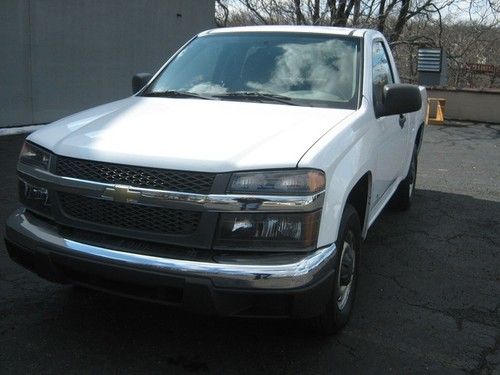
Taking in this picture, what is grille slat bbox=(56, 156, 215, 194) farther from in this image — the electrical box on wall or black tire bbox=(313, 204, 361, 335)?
the electrical box on wall

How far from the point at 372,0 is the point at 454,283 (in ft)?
53.3

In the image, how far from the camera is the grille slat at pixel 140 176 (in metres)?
2.72

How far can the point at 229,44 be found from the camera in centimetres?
446

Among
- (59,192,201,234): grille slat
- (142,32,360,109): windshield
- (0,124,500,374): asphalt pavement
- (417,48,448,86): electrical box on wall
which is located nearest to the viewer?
(59,192,201,234): grille slat

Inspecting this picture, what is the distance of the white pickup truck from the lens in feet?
8.85

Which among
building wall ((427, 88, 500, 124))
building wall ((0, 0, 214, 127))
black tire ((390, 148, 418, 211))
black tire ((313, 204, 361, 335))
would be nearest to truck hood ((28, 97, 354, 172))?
black tire ((313, 204, 361, 335))

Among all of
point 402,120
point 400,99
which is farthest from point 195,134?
point 402,120

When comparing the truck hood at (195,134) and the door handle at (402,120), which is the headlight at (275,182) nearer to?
the truck hood at (195,134)

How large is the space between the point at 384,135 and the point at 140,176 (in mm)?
2035

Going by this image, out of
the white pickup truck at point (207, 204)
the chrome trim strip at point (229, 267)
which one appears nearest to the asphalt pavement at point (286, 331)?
the white pickup truck at point (207, 204)

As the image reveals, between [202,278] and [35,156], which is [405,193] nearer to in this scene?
[202,278]

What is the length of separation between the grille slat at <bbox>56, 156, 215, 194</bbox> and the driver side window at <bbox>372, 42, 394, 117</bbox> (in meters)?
1.70

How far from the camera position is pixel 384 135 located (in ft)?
13.6

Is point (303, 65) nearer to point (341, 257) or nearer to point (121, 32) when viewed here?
point (341, 257)
